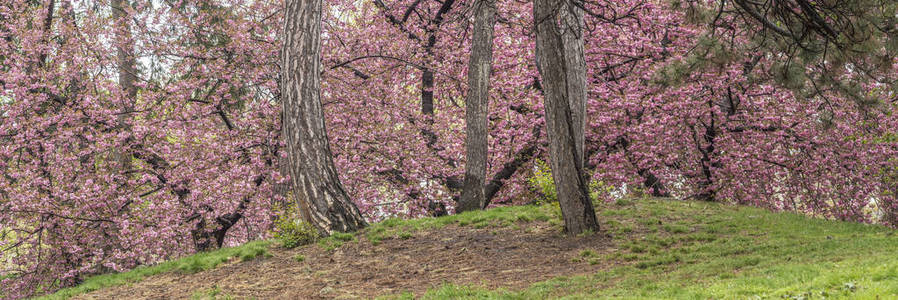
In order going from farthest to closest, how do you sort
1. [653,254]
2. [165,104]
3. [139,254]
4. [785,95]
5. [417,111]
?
[417,111]
[785,95]
[165,104]
[139,254]
[653,254]

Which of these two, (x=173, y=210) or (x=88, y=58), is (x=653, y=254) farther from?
(x=88, y=58)

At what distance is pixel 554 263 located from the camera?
9375 millimetres

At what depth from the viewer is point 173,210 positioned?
14.1 metres

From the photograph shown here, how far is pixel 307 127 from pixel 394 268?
3597mm

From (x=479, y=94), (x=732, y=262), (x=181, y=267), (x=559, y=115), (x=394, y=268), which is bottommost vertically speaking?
(x=732, y=262)

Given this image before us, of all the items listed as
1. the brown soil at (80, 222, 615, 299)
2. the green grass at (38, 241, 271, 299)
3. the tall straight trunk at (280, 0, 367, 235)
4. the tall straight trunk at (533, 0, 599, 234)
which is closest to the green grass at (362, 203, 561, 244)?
the brown soil at (80, 222, 615, 299)

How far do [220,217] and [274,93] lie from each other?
3.32 meters

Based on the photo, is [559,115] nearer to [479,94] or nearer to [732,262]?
[732,262]

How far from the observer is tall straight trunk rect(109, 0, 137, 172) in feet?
48.6

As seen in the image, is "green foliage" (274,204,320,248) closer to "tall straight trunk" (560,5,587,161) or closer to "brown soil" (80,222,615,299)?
"brown soil" (80,222,615,299)

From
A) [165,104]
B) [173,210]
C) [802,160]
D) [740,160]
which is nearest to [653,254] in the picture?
[740,160]

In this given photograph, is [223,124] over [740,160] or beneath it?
over

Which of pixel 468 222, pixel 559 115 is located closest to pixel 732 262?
pixel 559 115

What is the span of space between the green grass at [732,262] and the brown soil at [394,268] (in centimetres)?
54
